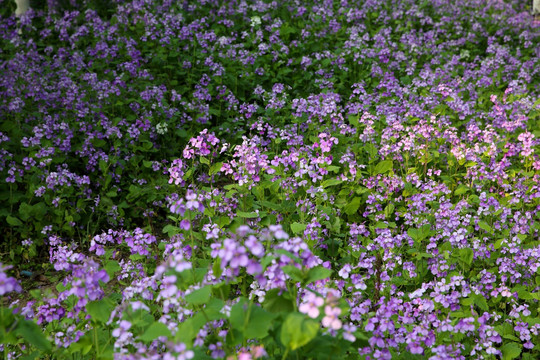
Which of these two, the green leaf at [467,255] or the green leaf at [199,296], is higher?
the green leaf at [199,296]

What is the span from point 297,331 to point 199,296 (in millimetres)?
417

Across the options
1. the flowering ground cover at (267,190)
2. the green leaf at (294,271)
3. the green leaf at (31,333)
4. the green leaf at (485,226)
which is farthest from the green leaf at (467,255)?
the green leaf at (31,333)

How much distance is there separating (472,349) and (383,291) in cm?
61

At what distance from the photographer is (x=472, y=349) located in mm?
2908

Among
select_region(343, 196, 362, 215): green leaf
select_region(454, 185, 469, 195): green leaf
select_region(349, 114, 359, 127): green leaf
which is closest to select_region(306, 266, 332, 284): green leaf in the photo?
select_region(343, 196, 362, 215): green leaf

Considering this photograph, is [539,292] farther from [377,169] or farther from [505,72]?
[505,72]

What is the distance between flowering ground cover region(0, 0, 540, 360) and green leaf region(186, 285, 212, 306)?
0.01m

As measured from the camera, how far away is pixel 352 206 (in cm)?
448

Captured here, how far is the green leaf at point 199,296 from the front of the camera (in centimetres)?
188

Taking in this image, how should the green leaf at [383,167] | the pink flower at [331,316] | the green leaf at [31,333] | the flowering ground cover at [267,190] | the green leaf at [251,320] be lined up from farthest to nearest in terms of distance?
the green leaf at [383,167] < the flowering ground cover at [267,190] < the green leaf at [31,333] < the green leaf at [251,320] < the pink flower at [331,316]

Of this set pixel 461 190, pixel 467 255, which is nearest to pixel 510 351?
pixel 467 255

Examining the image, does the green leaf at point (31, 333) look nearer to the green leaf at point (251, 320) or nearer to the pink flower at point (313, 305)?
the green leaf at point (251, 320)

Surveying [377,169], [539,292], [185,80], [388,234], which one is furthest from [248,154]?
[185,80]

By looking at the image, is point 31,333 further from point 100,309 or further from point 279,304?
point 279,304
